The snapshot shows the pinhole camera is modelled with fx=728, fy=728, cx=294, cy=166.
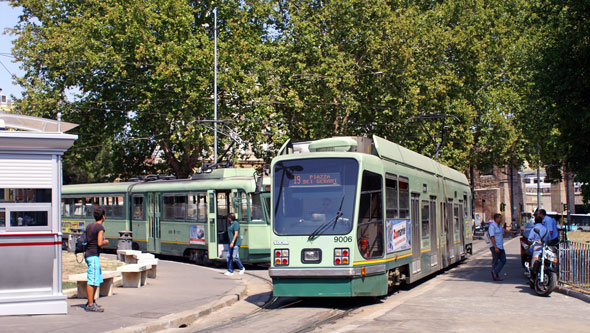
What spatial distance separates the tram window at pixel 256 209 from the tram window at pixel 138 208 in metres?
6.76

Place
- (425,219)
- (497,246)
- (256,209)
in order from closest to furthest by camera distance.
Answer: (425,219)
(497,246)
(256,209)

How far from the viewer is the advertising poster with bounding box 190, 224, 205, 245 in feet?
80.2

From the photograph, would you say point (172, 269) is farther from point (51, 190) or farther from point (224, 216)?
point (51, 190)

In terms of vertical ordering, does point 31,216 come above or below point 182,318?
above

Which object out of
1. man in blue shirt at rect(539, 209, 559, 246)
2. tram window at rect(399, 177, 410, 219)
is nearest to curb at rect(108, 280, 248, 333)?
tram window at rect(399, 177, 410, 219)

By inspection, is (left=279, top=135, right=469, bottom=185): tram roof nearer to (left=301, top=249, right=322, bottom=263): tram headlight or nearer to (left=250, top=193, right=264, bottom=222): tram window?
(left=301, top=249, right=322, bottom=263): tram headlight

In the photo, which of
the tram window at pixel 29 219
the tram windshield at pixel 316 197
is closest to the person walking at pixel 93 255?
the tram window at pixel 29 219

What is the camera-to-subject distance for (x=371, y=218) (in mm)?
13305

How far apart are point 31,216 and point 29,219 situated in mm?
60

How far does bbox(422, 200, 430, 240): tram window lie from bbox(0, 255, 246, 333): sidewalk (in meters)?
4.48

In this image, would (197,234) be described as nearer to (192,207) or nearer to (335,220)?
(192,207)

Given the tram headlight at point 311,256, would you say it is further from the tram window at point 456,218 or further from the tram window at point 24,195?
the tram window at point 456,218

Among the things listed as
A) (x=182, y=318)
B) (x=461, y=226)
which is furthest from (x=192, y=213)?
(x=182, y=318)

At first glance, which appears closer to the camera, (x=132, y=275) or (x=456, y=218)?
(x=132, y=275)
